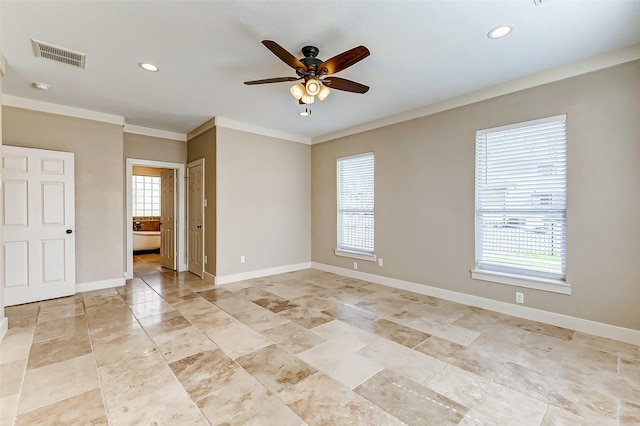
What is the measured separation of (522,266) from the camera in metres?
3.47

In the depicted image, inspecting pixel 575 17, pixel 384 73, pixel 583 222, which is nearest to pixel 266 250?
pixel 384 73

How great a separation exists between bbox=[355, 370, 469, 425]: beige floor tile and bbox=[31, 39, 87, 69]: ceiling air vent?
3907 millimetres

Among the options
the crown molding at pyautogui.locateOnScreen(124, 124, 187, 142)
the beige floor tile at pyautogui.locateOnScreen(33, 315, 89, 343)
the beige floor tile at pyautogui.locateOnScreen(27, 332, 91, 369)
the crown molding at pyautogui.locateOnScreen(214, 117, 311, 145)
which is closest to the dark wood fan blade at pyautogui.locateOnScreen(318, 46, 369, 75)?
the crown molding at pyautogui.locateOnScreen(214, 117, 311, 145)

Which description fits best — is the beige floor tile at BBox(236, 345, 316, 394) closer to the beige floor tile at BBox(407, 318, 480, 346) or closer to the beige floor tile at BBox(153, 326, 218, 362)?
the beige floor tile at BBox(153, 326, 218, 362)

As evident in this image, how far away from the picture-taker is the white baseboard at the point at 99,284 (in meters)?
4.42

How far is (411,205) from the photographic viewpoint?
14.9ft

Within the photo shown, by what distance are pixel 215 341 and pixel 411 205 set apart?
10.7ft

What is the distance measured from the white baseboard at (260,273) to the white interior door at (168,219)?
1703 mm

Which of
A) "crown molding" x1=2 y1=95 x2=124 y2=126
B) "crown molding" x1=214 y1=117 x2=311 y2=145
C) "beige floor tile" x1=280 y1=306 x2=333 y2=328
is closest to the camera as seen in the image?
"beige floor tile" x1=280 y1=306 x2=333 y2=328

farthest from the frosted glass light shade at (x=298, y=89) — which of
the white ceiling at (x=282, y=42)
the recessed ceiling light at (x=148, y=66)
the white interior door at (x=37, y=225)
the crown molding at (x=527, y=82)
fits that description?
the white interior door at (x=37, y=225)

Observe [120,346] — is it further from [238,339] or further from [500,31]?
[500,31]

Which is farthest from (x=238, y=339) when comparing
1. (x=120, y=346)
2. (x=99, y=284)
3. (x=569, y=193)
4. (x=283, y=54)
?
(x=569, y=193)

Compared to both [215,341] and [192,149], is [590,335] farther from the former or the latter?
[192,149]

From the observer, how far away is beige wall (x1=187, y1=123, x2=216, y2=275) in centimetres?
495
